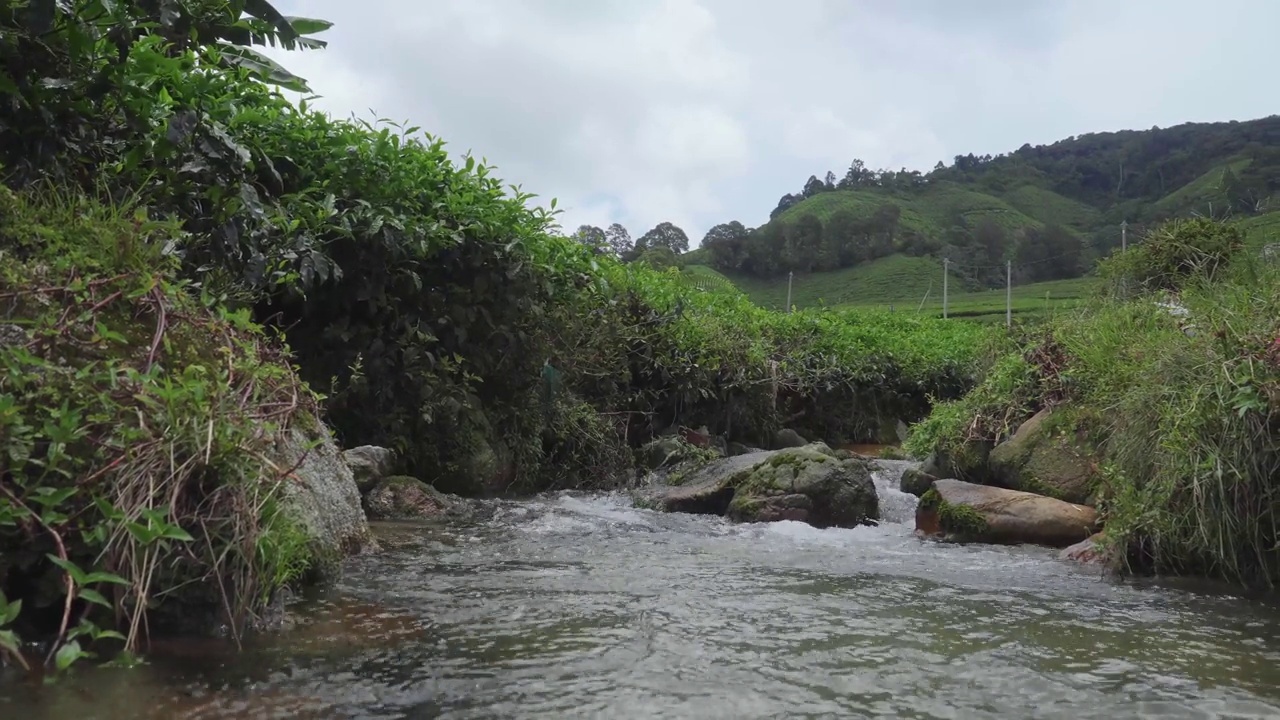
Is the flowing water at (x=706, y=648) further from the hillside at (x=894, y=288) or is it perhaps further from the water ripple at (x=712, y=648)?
the hillside at (x=894, y=288)

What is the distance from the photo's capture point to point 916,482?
8781mm

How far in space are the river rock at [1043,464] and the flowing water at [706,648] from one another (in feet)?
5.88

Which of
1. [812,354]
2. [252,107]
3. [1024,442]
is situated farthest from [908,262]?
[252,107]

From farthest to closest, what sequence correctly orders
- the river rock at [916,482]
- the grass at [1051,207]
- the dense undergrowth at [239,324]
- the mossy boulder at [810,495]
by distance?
1. the grass at [1051,207]
2. the river rock at [916,482]
3. the mossy boulder at [810,495]
4. the dense undergrowth at [239,324]

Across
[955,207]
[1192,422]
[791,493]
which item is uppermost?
[955,207]

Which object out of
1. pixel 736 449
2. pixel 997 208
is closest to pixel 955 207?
pixel 997 208

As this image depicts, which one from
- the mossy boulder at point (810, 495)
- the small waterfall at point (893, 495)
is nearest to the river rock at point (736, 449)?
the small waterfall at point (893, 495)

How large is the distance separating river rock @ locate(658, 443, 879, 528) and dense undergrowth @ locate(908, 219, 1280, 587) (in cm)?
189

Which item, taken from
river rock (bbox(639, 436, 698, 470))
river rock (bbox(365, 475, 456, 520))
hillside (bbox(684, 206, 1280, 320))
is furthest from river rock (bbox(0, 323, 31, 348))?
hillside (bbox(684, 206, 1280, 320))

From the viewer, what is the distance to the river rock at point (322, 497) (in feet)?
13.0

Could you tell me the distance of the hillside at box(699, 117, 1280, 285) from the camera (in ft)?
129

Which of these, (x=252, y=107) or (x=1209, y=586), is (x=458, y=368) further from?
(x=1209, y=586)

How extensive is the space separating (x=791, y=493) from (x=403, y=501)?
3.11m

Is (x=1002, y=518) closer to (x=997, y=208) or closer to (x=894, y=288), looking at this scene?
(x=894, y=288)
